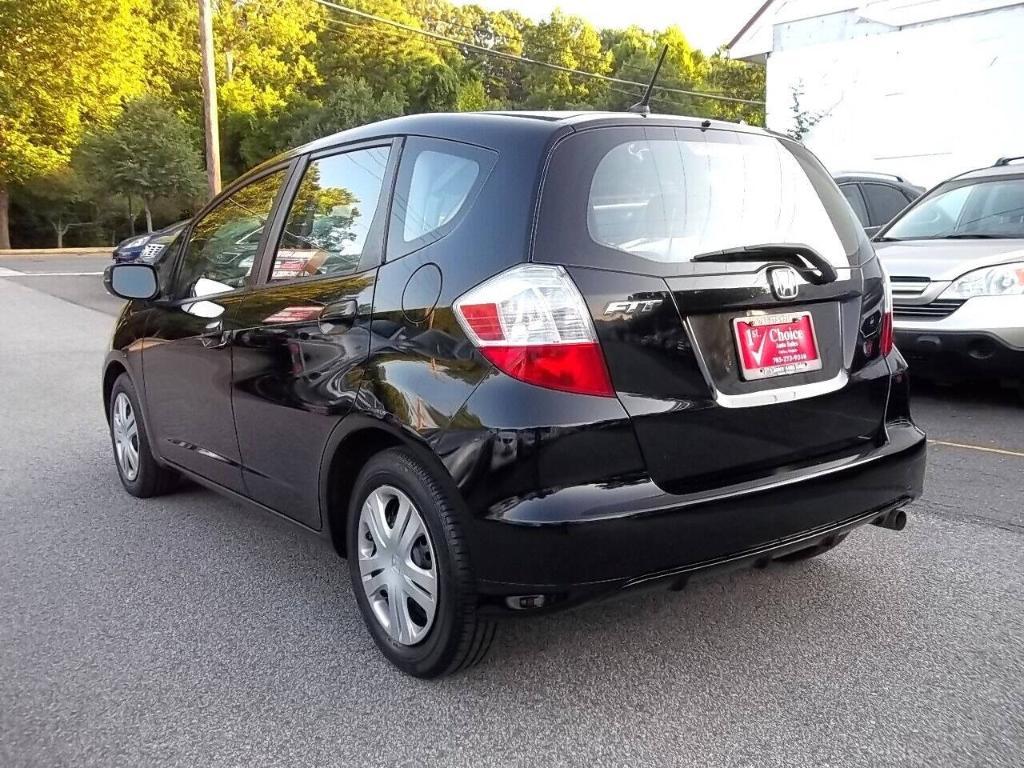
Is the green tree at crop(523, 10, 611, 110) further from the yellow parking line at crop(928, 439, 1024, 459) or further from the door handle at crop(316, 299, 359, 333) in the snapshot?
the door handle at crop(316, 299, 359, 333)

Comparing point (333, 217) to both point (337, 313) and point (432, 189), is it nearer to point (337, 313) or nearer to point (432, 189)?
point (337, 313)

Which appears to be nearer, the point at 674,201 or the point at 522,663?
the point at 674,201

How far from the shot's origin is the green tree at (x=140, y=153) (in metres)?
34.8

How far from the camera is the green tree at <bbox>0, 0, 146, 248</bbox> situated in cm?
3325

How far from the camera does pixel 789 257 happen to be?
9.76 ft

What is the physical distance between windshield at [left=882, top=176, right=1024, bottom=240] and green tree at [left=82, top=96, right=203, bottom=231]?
32123 millimetres

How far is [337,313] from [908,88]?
58.0ft

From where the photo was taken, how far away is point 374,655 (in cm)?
318

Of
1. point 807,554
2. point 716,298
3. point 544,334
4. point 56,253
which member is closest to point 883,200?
point 807,554

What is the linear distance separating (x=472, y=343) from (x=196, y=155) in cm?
3813

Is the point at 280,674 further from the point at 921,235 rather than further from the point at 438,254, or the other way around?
the point at 921,235

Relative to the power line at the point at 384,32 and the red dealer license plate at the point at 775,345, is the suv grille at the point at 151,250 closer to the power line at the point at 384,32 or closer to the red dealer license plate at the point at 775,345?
the red dealer license plate at the point at 775,345

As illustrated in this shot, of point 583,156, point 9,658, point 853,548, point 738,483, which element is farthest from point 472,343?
point 853,548

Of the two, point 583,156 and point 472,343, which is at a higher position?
point 583,156
